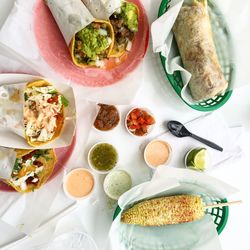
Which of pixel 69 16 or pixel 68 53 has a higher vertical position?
pixel 69 16

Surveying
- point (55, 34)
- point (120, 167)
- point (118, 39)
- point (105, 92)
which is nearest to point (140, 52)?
point (118, 39)

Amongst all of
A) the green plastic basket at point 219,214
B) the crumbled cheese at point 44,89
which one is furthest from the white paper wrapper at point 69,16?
the green plastic basket at point 219,214

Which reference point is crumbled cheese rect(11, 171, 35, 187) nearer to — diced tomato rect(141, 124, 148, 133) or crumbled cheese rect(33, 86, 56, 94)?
crumbled cheese rect(33, 86, 56, 94)

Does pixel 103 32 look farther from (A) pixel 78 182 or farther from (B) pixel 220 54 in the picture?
(A) pixel 78 182

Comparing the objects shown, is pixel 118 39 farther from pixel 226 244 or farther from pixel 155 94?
pixel 226 244

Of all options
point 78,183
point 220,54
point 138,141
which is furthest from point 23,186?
point 220,54

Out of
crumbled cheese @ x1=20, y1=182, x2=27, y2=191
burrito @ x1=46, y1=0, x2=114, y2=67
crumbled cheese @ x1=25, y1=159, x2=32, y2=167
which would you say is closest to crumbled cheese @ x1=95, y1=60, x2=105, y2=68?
burrito @ x1=46, y1=0, x2=114, y2=67
